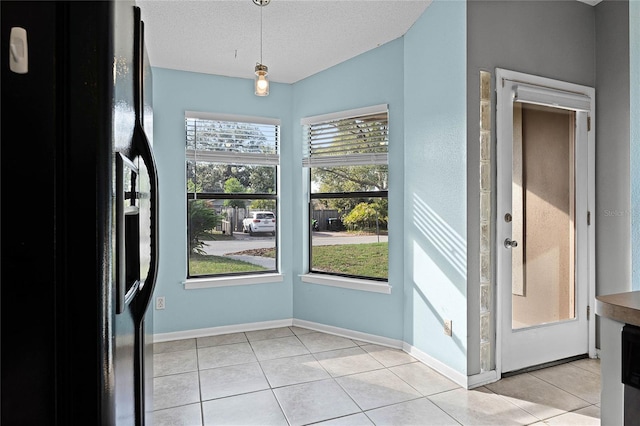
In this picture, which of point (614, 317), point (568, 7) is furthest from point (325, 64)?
point (614, 317)

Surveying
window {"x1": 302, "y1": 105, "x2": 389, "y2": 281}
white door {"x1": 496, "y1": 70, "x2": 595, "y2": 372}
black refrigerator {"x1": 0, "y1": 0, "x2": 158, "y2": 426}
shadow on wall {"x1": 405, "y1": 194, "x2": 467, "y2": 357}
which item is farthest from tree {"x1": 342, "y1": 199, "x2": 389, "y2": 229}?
black refrigerator {"x1": 0, "y1": 0, "x2": 158, "y2": 426}

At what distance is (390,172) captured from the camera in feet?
11.1

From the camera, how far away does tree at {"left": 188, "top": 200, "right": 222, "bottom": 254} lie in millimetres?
3848

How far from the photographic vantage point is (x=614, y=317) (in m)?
1.00

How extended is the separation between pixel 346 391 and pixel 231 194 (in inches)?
89.0

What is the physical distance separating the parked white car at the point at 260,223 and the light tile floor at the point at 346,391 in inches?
49.2

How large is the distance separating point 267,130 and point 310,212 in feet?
3.24

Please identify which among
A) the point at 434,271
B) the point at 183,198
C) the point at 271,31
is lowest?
the point at 434,271

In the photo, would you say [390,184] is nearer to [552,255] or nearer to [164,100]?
[552,255]

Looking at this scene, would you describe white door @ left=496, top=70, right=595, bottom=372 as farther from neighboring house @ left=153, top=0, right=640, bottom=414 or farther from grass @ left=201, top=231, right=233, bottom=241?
grass @ left=201, top=231, right=233, bottom=241

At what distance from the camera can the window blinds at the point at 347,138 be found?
3463mm

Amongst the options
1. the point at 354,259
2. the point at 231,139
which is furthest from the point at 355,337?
the point at 231,139

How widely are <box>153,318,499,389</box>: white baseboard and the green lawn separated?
0.56 meters

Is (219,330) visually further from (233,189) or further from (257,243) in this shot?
(233,189)
